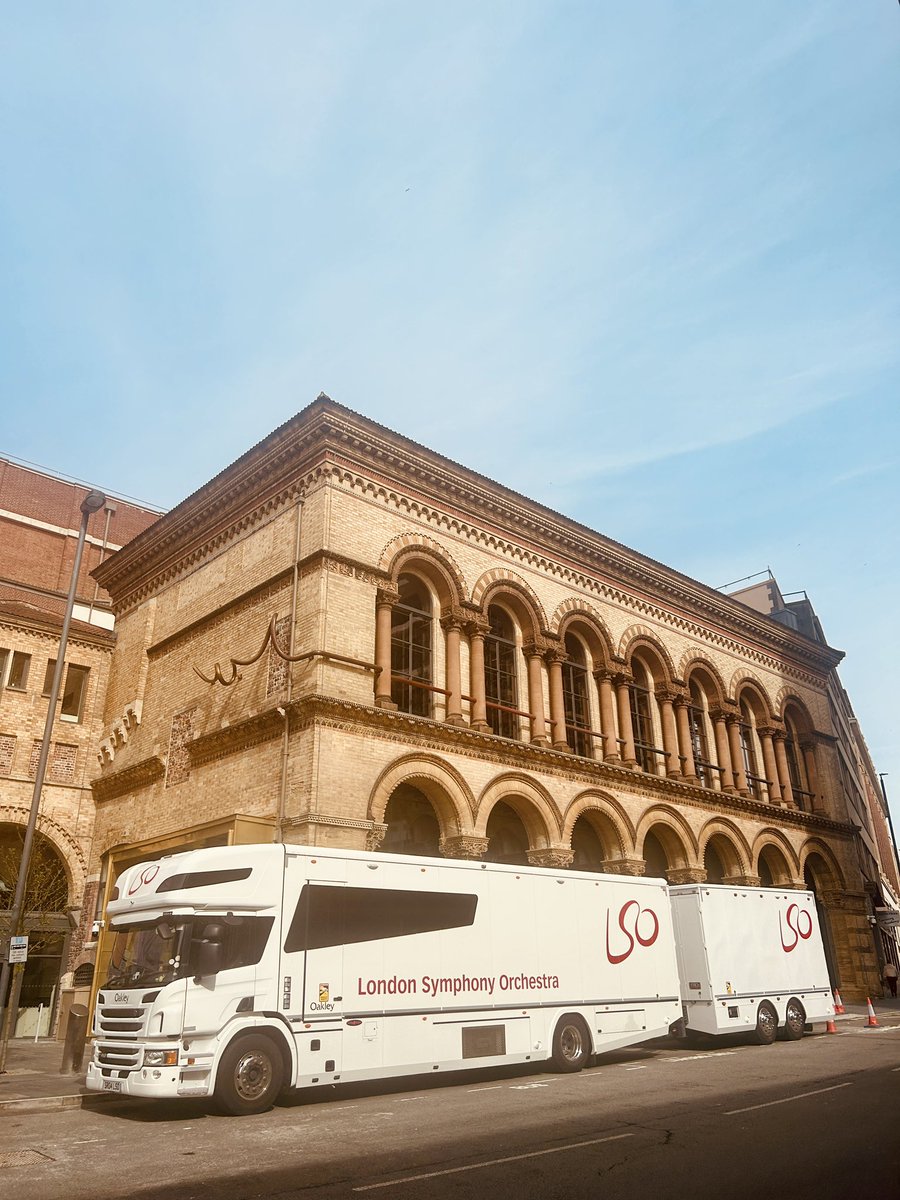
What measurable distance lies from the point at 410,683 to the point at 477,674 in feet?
6.55

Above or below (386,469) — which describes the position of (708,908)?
below

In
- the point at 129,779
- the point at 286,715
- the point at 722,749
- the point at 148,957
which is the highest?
the point at 722,749

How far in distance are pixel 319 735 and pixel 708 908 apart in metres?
8.86

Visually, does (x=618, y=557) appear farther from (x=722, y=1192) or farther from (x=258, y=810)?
(x=722, y=1192)

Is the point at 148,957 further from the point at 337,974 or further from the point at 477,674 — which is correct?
the point at 477,674

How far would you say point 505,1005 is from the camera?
14516mm

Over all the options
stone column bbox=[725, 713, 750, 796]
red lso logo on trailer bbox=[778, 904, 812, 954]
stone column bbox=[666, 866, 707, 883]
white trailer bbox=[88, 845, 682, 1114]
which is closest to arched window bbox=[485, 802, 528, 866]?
stone column bbox=[666, 866, 707, 883]

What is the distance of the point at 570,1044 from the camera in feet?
50.5

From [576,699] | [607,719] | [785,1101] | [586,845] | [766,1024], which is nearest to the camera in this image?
[785,1101]

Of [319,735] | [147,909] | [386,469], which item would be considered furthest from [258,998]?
[386,469]

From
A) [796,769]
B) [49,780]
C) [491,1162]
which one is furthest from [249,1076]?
[796,769]

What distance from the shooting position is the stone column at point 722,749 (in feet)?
93.4

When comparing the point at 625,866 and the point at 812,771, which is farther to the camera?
the point at 812,771

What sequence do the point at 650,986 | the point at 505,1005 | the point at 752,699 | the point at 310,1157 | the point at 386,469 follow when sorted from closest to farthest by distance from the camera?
the point at 310,1157
the point at 505,1005
the point at 650,986
the point at 386,469
the point at 752,699
